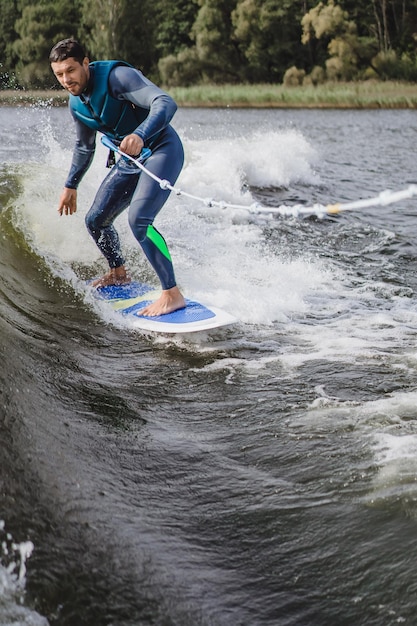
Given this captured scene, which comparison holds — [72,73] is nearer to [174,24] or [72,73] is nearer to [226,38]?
[226,38]

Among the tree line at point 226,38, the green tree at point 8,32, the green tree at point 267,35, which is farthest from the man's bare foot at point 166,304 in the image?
the green tree at point 8,32

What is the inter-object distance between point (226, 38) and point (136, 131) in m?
51.6

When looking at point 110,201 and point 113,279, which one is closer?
point 110,201

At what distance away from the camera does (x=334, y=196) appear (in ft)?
38.2

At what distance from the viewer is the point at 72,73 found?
4574 millimetres

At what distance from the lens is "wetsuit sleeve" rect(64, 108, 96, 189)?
520cm

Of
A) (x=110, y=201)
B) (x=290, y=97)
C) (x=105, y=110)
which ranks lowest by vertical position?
(x=290, y=97)

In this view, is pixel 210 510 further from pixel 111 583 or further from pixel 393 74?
pixel 393 74

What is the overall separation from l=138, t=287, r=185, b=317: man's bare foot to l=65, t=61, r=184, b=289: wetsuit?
0.05m

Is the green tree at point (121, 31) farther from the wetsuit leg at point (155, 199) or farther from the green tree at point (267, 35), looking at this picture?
the wetsuit leg at point (155, 199)

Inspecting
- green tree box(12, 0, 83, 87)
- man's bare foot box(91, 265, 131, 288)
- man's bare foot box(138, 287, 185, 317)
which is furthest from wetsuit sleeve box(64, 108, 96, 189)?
green tree box(12, 0, 83, 87)

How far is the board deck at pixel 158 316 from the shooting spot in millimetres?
4812

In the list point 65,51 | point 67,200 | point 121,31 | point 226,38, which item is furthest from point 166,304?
point 121,31

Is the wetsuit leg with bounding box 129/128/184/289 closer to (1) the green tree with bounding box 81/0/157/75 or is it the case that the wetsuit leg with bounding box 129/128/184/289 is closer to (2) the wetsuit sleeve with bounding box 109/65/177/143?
(2) the wetsuit sleeve with bounding box 109/65/177/143
